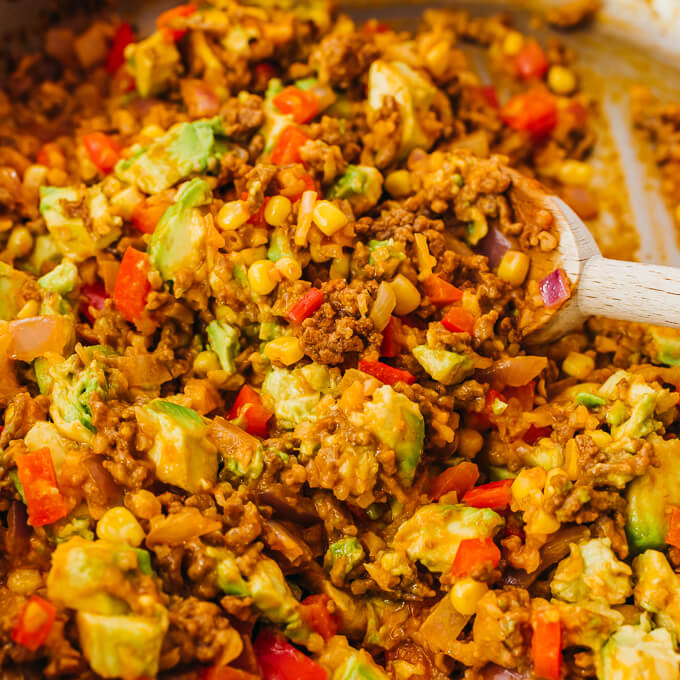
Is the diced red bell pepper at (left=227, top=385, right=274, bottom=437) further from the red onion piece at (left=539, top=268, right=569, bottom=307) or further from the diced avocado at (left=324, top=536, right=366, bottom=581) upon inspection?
the red onion piece at (left=539, top=268, right=569, bottom=307)

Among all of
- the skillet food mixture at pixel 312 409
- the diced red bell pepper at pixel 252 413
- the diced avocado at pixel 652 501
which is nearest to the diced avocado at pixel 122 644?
the skillet food mixture at pixel 312 409

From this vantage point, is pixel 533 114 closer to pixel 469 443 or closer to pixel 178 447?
pixel 469 443

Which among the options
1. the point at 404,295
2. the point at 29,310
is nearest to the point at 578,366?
the point at 404,295

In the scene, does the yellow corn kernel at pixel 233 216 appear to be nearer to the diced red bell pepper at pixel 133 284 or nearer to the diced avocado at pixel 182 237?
the diced avocado at pixel 182 237

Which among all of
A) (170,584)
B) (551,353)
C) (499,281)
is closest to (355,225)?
(499,281)

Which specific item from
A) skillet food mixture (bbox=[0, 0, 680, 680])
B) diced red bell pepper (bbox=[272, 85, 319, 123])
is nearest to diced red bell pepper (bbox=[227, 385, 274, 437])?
skillet food mixture (bbox=[0, 0, 680, 680])

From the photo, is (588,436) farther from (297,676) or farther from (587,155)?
(587,155)
